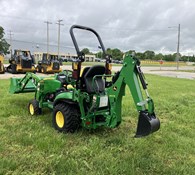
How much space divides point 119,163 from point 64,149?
100 centimetres

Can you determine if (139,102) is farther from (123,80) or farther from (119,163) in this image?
(119,163)

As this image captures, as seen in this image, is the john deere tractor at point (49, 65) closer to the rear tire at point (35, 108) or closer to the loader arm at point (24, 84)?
the loader arm at point (24, 84)

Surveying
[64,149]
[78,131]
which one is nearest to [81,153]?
[64,149]

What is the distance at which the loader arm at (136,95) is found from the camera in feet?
12.4

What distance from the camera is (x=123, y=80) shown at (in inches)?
170

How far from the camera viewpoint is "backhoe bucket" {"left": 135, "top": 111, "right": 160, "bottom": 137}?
373cm

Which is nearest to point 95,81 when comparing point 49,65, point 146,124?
point 146,124

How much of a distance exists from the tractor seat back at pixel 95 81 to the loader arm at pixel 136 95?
0.25 metres

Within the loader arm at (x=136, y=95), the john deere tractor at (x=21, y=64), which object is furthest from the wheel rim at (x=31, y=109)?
the john deere tractor at (x=21, y=64)

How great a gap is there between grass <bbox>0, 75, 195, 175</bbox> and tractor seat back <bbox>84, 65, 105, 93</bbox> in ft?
3.07

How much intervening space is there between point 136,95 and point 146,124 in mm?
541

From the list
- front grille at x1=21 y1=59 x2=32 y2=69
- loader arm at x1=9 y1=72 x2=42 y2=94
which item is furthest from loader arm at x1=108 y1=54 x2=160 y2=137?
front grille at x1=21 y1=59 x2=32 y2=69

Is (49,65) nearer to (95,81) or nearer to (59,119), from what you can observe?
(59,119)

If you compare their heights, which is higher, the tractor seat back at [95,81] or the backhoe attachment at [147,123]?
the tractor seat back at [95,81]
